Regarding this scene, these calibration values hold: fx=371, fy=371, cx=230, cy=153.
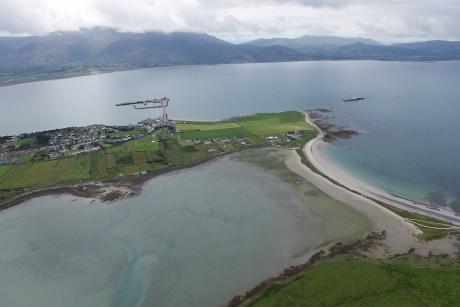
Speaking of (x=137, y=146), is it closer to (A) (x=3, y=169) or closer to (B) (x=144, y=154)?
(B) (x=144, y=154)

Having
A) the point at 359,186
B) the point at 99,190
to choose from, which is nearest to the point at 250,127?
the point at 359,186

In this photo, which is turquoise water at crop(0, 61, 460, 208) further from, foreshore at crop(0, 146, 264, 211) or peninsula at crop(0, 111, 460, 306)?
foreshore at crop(0, 146, 264, 211)

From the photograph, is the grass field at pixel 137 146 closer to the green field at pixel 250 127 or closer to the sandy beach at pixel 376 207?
the green field at pixel 250 127

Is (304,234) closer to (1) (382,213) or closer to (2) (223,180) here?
(1) (382,213)

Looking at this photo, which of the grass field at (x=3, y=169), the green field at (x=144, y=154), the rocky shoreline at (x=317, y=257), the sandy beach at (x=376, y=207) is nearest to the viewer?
the rocky shoreline at (x=317, y=257)

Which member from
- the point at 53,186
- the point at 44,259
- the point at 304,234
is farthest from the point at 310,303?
the point at 53,186

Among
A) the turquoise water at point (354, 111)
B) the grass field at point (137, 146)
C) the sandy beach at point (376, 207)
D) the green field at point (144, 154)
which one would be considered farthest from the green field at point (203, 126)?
the sandy beach at point (376, 207)

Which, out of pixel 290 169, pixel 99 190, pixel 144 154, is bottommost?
pixel 99 190
